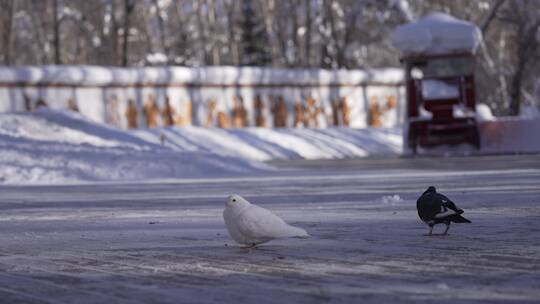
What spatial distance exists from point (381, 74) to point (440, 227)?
128ft

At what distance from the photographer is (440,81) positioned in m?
31.2

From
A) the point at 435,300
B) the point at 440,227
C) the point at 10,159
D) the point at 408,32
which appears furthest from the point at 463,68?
the point at 435,300

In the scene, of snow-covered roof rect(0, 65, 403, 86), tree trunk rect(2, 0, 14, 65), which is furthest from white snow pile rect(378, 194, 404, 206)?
tree trunk rect(2, 0, 14, 65)

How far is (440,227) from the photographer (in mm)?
10594

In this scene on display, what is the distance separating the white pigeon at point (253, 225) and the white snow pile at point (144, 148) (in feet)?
43.9

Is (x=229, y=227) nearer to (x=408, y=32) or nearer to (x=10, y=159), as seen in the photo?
(x=10, y=159)

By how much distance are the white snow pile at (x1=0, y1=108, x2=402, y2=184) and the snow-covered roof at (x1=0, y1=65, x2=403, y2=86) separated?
271cm

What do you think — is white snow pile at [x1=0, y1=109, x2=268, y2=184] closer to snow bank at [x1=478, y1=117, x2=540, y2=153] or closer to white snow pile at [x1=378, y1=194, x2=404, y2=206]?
snow bank at [x1=478, y1=117, x2=540, y2=153]

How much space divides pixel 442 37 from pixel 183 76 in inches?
496

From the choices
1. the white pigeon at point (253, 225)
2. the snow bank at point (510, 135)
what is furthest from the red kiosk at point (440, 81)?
the white pigeon at point (253, 225)

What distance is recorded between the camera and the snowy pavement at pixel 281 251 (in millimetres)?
6949

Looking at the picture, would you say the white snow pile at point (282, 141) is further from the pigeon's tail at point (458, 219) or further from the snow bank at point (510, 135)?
the pigeon's tail at point (458, 219)

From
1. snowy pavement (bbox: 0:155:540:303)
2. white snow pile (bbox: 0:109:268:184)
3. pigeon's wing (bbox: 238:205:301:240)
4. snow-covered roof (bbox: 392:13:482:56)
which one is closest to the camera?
snowy pavement (bbox: 0:155:540:303)

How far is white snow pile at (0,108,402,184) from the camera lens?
22.6 meters
